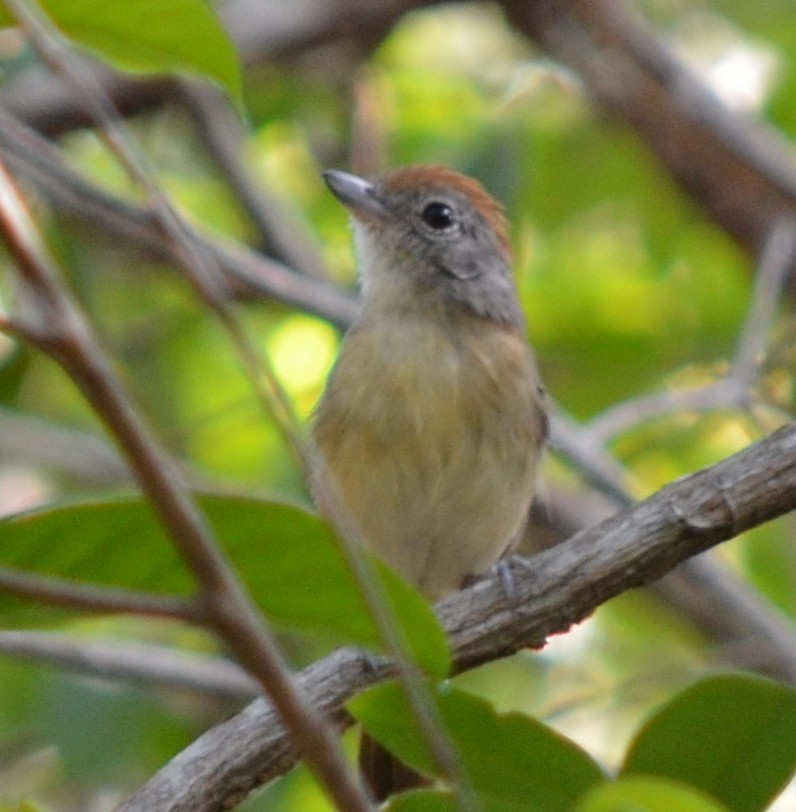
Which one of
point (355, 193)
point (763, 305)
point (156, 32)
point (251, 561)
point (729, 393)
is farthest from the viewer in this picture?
point (763, 305)

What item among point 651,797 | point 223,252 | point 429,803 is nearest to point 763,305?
point 223,252

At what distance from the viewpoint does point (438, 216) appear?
4961 mm

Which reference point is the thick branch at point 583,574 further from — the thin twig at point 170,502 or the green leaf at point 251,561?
the thin twig at point 170,502

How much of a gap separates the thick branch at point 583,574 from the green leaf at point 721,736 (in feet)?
1.44

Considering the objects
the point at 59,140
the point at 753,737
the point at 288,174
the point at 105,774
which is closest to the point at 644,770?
the point at 753,737

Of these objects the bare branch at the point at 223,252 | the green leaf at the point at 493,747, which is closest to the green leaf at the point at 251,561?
the green leaf at the point at 493,747

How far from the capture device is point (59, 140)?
597 cm

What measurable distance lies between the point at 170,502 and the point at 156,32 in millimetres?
1139

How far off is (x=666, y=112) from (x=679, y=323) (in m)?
0.80

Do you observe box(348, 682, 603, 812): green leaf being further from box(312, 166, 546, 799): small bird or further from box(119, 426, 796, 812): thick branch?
box(312, 166, 546, 799): small bird

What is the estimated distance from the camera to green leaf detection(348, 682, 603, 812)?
7.02 ft

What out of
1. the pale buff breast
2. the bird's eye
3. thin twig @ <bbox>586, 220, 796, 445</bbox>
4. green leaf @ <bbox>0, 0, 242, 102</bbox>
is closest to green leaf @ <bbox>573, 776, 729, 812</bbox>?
green leaf @ <bbox>0, 0, 242, 102</bbox>

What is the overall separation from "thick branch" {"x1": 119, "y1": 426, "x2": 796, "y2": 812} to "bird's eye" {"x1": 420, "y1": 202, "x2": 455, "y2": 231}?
2.34 meters

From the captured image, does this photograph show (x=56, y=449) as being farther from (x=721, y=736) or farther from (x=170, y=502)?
(x=170, y=502)
